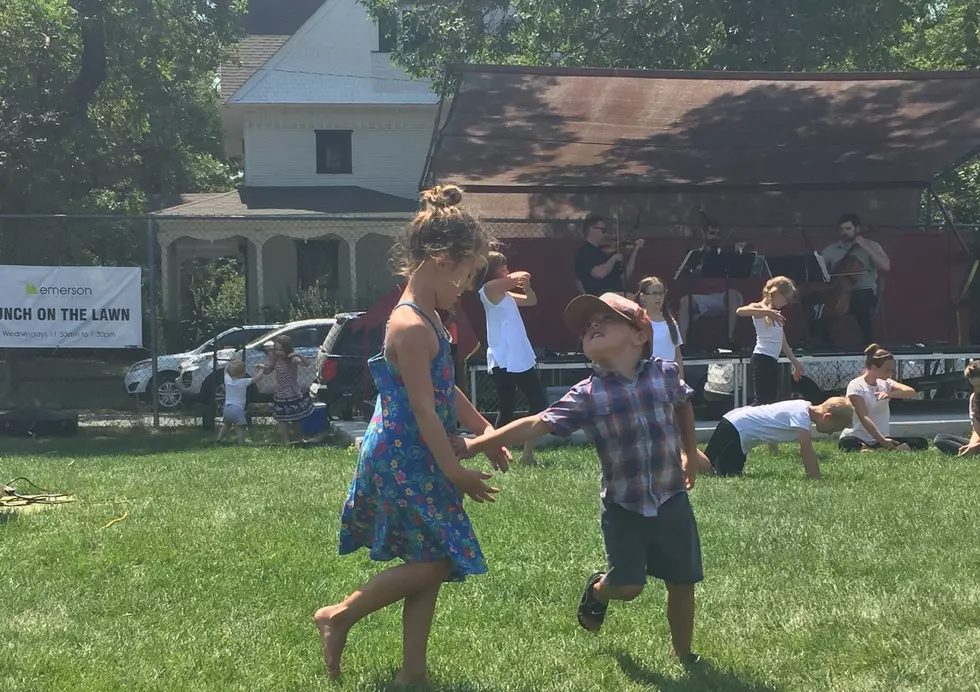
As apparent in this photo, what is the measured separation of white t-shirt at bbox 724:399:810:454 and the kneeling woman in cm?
161

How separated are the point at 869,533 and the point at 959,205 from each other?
20127mm

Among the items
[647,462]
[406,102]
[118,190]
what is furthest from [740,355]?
[118,190]

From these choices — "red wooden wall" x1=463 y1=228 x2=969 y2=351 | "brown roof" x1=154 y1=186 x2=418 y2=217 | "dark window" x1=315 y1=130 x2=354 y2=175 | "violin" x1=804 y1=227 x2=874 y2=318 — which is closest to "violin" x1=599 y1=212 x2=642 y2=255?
"red wooden wall" x1=463 y1=228 x2=969 y2=351

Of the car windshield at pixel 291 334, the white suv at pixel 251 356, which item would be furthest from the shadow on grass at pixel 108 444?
the car windshield at pixel 291 334

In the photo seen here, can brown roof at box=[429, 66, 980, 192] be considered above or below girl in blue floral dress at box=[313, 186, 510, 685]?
above

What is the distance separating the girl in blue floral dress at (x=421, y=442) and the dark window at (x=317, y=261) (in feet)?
78.4

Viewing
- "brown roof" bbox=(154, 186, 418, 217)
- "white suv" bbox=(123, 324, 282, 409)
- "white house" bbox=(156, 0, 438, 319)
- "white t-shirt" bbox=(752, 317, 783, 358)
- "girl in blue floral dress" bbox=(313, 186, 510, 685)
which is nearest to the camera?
"girl in blue floral dress" bbox=(313, 186, 510, 685)

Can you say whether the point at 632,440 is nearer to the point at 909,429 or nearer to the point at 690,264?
the point at 909,429

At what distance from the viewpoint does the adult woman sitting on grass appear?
34.6 feet

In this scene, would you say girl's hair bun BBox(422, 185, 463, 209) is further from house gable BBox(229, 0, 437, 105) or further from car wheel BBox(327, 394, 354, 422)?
house gable BBox(229, 0, 437, 105)

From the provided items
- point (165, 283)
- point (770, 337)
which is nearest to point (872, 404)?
point (770, 337)

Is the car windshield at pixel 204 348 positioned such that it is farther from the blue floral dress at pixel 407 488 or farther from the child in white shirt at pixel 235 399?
the blue floral dress at pixel 407 488

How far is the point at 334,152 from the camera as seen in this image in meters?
30.2

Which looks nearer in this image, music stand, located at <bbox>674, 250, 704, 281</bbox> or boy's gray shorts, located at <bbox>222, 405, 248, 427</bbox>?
boy's gray shorts, located at <bbox>222, 405, 248, 427</bbox>
